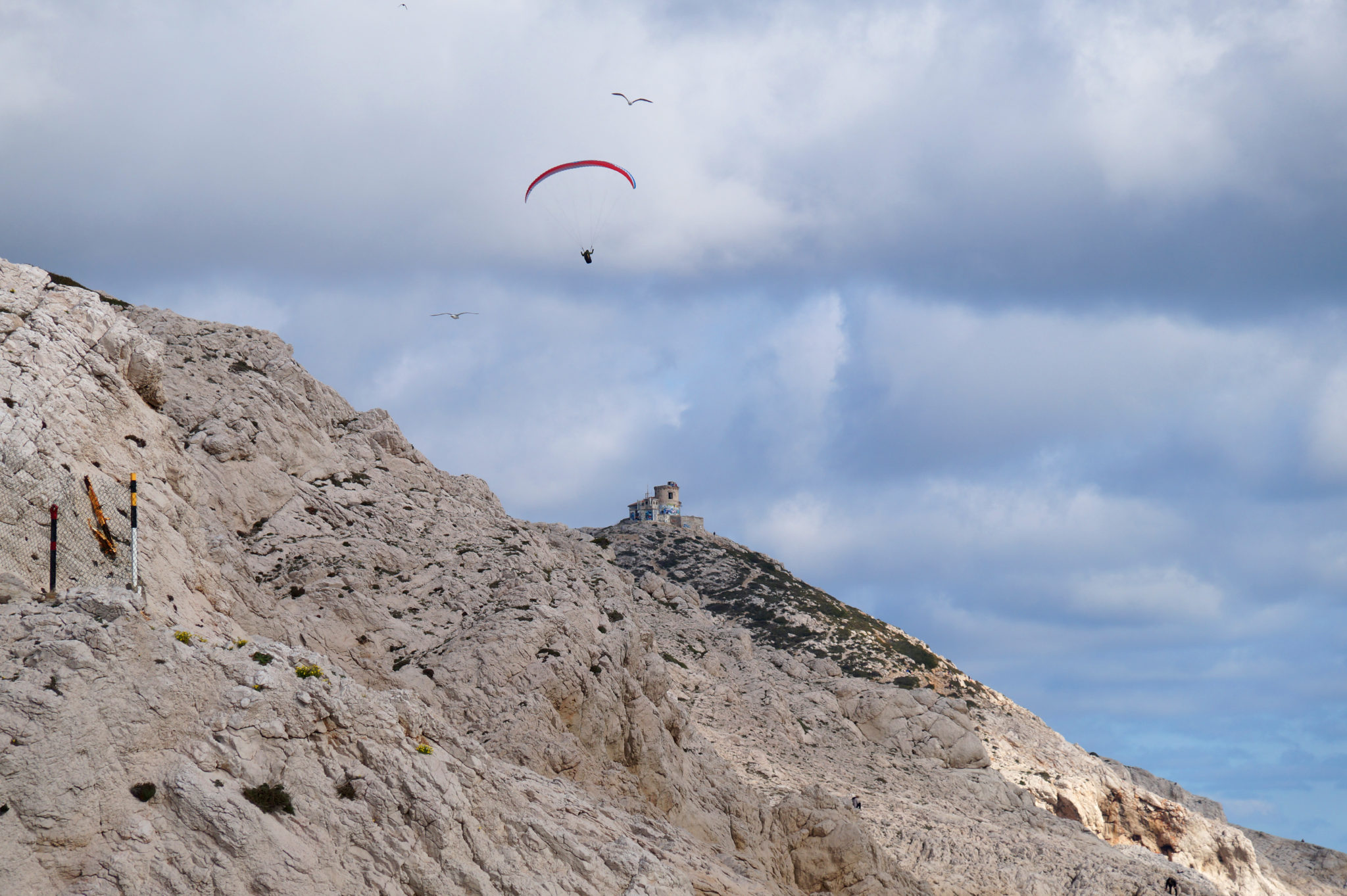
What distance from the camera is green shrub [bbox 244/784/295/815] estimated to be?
2445cm

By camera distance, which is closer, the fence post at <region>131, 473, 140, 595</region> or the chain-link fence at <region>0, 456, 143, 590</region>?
the chain-link fence at <region>0, 456, 143, 590</region>

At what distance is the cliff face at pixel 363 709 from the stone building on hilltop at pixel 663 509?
199 ft

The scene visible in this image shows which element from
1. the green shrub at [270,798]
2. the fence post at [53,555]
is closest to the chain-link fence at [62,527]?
the fence post at [53,555]

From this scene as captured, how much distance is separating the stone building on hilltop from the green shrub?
375ft

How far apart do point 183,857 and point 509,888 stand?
27.0 ft

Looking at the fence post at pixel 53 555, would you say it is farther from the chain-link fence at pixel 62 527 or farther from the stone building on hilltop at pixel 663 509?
the stone building on hilltop at pixel 663 509

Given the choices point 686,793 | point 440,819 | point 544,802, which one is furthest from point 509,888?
point 686,793

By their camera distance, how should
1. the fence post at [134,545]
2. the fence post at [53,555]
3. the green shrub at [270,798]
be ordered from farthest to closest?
1. the fence post at [134,545]
2. the fence post at [53,555]
3. the green shrub at [270,798]

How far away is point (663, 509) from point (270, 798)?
4925 inches

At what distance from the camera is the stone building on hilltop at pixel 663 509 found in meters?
141

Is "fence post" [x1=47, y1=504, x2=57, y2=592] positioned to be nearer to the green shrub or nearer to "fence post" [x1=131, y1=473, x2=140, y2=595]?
"fence post" [x1=131, y1=473, x2=140, y2=595]

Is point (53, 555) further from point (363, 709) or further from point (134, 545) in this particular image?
point (363, 709)

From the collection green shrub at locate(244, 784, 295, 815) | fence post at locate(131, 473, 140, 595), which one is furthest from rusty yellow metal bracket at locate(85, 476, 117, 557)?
green shrub at locate(244, 784, 295, 815)

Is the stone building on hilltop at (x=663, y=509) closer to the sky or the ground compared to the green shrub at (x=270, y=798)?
closer to the sky
